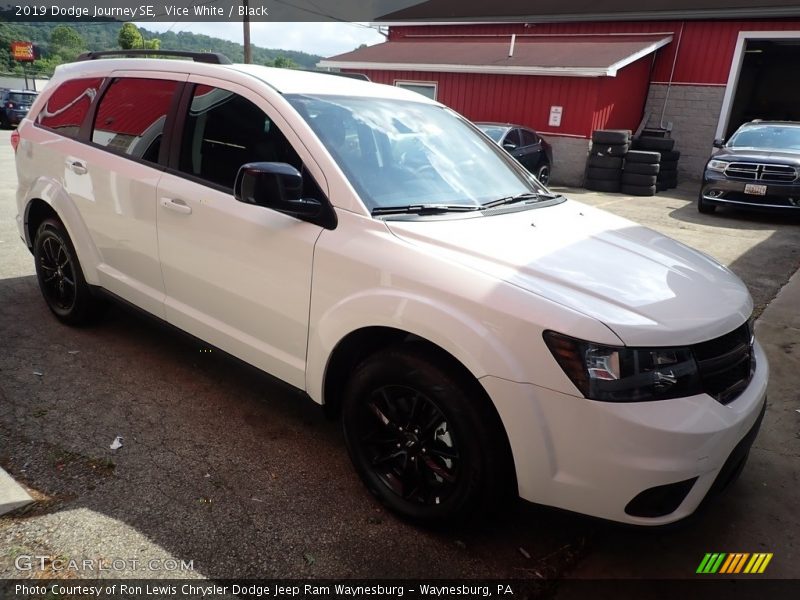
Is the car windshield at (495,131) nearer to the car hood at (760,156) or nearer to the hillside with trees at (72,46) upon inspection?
the car hood at (760,156)

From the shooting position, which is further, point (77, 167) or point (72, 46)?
point (72, 46)

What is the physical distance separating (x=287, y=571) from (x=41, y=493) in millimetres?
1206

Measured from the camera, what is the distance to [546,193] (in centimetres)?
345

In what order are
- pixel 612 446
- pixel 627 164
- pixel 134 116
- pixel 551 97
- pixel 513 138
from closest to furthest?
pixel 612 446 → pixel 134 116 → pixel 513 138 → pixel 627 164 → pixel 551 97

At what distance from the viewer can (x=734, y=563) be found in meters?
2.44

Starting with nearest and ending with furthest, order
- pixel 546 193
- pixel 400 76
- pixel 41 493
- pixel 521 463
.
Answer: pixel 521 463 → pixel 41 493 → pixel 546 193 → pixel 400 76

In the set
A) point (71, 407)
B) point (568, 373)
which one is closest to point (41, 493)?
point (71, 407)

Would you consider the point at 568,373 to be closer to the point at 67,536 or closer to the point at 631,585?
the point at 631,585

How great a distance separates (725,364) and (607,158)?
13.4m

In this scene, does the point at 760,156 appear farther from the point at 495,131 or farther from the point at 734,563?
the point at 734,563

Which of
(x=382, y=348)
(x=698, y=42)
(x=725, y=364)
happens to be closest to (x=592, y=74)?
(x=698, y=42)

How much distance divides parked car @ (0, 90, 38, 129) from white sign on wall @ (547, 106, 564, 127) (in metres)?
18.7

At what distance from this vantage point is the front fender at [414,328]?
2053mm

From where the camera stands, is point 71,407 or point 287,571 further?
point 71,407
